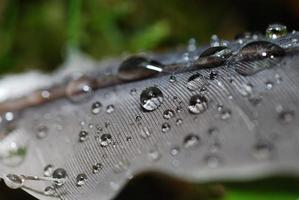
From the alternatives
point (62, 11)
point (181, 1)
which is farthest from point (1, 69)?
point (181, 1)

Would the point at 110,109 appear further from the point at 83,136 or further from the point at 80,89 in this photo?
the point at 80,89

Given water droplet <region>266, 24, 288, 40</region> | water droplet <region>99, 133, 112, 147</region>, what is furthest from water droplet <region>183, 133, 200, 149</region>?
water droplet <region>266, 24, 288, 40</region>

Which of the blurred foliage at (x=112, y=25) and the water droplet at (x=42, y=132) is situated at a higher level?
the blurred foliage at (x=112, y=25)

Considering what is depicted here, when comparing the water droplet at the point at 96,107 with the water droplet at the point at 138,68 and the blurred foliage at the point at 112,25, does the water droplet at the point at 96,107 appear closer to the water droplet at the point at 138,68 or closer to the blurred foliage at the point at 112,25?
the water droplet at the point at 138,68

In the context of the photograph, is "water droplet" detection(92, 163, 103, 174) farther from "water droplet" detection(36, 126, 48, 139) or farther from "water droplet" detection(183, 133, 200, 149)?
"water droplet" detection(36, 126, 48, 139)

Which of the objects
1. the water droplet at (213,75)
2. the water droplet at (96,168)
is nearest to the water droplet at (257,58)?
the water droplet at (213,75)

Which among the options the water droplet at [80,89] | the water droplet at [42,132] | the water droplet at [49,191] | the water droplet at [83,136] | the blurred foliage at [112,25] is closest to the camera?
the water droplet at [49,191]

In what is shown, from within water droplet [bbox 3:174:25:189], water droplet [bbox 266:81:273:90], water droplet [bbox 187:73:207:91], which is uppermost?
water droplet [bbox 187:73:207:91]
